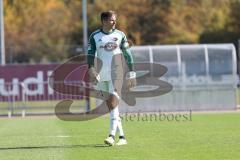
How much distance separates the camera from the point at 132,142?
42.8 ft

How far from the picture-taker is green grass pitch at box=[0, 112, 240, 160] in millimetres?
10969

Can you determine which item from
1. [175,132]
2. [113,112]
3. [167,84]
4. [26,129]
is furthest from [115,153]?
[167,84]

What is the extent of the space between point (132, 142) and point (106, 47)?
181 cm

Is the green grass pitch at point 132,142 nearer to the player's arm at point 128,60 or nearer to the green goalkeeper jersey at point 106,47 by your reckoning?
the player's arm at point 128,60

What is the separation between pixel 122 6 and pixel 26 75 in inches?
1490

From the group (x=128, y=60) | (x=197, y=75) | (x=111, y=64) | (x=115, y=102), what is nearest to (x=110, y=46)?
(x=111, y=64)

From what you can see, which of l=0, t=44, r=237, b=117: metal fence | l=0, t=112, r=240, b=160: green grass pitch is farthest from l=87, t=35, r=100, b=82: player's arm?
l=0, t=44, r=237, b=117: metal fence

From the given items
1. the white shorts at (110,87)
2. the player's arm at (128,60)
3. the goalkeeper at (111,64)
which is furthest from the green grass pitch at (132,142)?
the player's arm at (128,60)

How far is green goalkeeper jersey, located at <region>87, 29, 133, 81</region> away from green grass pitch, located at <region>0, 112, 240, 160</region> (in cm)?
136

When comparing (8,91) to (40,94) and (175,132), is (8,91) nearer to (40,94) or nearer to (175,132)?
(40,94)

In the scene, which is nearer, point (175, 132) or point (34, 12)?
point (175, 132)

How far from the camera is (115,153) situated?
11242 mm

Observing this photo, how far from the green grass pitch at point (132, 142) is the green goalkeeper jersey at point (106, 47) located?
53.7 inches

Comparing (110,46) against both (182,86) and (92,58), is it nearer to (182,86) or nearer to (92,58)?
(92,58)
